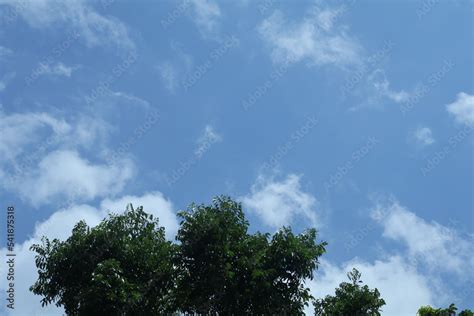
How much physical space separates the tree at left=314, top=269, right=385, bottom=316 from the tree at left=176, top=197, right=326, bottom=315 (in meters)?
2.08

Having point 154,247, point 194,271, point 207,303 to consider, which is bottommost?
point 207,303

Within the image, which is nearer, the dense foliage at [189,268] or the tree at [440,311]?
the dense foliage at [189,268]

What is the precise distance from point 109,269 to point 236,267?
28.6ft

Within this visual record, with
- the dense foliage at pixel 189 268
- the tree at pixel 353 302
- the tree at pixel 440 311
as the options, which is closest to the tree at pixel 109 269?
the dense foliage at pixel 189 268

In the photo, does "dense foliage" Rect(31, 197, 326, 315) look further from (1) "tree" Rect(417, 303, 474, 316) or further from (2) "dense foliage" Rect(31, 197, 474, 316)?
(1) "tree" Rect(417, 303, 474, 316)

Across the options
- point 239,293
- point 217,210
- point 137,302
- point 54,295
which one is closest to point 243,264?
point 239,293

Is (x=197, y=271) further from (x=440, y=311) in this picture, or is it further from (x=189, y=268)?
(x=440, y=311)

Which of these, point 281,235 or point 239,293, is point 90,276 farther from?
point 281,235

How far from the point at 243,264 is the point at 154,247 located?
703 centimetres

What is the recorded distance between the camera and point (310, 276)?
36.8 m

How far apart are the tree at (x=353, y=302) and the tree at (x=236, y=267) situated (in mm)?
2076

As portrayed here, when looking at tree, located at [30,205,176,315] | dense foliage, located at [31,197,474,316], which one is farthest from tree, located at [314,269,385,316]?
tree, located at [30,205,176,315]

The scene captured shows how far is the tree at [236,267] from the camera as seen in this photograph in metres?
35.3

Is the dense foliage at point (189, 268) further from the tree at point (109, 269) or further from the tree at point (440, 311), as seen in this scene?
the tree at point (440, 311)
